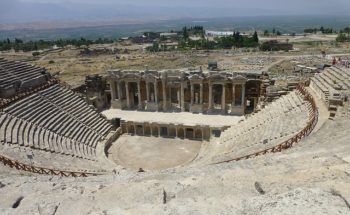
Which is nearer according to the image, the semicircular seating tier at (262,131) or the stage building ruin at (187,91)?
the semicircular seating tier at (262,131)

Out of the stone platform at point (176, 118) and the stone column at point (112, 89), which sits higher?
the stone column at point (112, 89)

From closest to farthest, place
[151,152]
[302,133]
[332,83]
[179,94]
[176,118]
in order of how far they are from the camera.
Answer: [302,133]
[332,83]
[151,152]
[176,118]
[179,94]

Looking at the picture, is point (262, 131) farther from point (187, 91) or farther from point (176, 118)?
point (187, 91)

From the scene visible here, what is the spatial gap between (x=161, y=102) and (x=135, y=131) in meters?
5.65

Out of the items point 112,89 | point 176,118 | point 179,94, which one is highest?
point 112,89

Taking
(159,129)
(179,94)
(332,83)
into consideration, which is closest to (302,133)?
(332,83)

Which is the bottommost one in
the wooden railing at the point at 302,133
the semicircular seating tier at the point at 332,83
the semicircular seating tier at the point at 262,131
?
the semicircular seating tier at the point at 262,131

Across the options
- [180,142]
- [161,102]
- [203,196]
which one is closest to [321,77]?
[180,142]

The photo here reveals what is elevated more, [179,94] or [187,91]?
[187,91]

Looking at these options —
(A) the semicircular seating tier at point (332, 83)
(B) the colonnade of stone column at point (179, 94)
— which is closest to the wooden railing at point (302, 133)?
(A) the semicircular seating tier at point (332, 83)

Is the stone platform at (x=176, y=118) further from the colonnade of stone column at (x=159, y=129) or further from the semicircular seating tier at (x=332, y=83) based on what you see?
the semicircular seating tier at (x=332, y=83)

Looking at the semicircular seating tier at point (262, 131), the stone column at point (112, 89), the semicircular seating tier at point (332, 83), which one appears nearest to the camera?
the semicircular seating tier at point (262, 131)

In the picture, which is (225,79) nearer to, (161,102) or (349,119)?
(161,102)

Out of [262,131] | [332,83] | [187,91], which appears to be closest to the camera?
[262,131]
